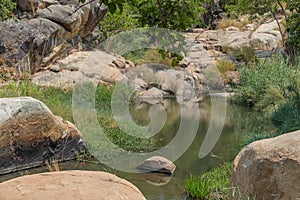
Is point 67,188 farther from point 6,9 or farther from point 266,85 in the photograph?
point 6,9

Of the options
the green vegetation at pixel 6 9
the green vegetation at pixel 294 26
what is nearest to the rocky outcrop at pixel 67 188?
the green vegetation at pixel 6 9

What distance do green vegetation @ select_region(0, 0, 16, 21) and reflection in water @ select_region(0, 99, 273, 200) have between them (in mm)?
4904

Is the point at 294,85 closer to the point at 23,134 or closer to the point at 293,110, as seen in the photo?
the point at 293,110

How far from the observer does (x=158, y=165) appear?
7.30m

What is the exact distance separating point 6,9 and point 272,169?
11.7 m

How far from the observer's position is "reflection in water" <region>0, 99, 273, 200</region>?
6551 mm

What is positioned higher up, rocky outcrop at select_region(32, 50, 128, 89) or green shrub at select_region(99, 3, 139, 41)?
green shrub at select_region(99, 3, 139, 41)

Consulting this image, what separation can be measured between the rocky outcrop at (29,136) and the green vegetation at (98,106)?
128cm

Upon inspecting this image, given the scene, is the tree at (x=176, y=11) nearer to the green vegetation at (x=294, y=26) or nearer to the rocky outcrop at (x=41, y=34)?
the rocky outcrop at (x=41, y=34)

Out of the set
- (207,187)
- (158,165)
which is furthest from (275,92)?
(207,187)

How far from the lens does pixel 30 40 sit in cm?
1479

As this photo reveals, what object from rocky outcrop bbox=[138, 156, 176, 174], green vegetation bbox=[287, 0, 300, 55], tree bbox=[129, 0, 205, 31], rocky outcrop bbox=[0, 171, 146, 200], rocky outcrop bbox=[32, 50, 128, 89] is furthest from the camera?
green vegetation bbox=[287, 0, 300, 55]

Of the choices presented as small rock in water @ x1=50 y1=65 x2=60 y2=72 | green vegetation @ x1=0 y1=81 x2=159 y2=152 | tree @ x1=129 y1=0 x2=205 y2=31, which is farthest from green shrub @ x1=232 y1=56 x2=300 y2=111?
tree @ x1=129 y1=0 x2=205 y2=31

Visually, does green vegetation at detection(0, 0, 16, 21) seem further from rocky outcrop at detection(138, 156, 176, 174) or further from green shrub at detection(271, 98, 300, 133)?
green shrub at detection(271, 98, 300, 133)
